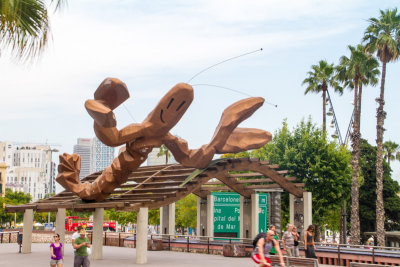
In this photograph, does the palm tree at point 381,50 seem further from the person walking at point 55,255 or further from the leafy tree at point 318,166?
the person walking at point 55,255

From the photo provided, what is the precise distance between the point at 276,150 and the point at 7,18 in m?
32.7

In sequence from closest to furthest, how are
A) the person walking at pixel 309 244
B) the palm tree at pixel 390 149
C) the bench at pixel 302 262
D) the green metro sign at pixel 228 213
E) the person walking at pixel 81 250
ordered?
the person walking at pixel 81 250
the bench at pixel 302 262
the person walking at pixel 309 244
the green metro sign at pixel 228 213
the palm tree at pixel 390 149

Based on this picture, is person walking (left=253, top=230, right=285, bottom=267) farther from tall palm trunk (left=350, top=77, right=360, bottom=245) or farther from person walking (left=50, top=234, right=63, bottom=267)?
tall palm trunk (left=350, top=77, right=360, bottom=245)

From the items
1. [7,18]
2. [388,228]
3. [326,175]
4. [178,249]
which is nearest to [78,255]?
[7,18]

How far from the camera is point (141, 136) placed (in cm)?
2114

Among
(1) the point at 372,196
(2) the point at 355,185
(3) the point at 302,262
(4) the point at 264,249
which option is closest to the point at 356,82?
(2) the point at 355,185

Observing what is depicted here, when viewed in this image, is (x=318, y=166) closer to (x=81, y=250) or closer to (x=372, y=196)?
(x=372, y=196)

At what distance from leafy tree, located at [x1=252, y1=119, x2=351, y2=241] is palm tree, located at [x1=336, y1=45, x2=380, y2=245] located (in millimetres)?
746

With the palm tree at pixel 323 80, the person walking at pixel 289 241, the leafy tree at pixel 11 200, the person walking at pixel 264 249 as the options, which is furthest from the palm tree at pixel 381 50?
the leafy tree at pixel 11 200

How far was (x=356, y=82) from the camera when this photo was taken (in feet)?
133

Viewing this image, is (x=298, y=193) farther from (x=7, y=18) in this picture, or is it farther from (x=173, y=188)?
(x=7, y=18)

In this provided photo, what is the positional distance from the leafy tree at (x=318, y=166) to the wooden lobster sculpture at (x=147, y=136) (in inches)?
563

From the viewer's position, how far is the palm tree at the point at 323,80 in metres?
49.0

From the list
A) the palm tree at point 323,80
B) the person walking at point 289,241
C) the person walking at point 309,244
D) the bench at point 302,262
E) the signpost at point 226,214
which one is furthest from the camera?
the palm tree at point 323,80
